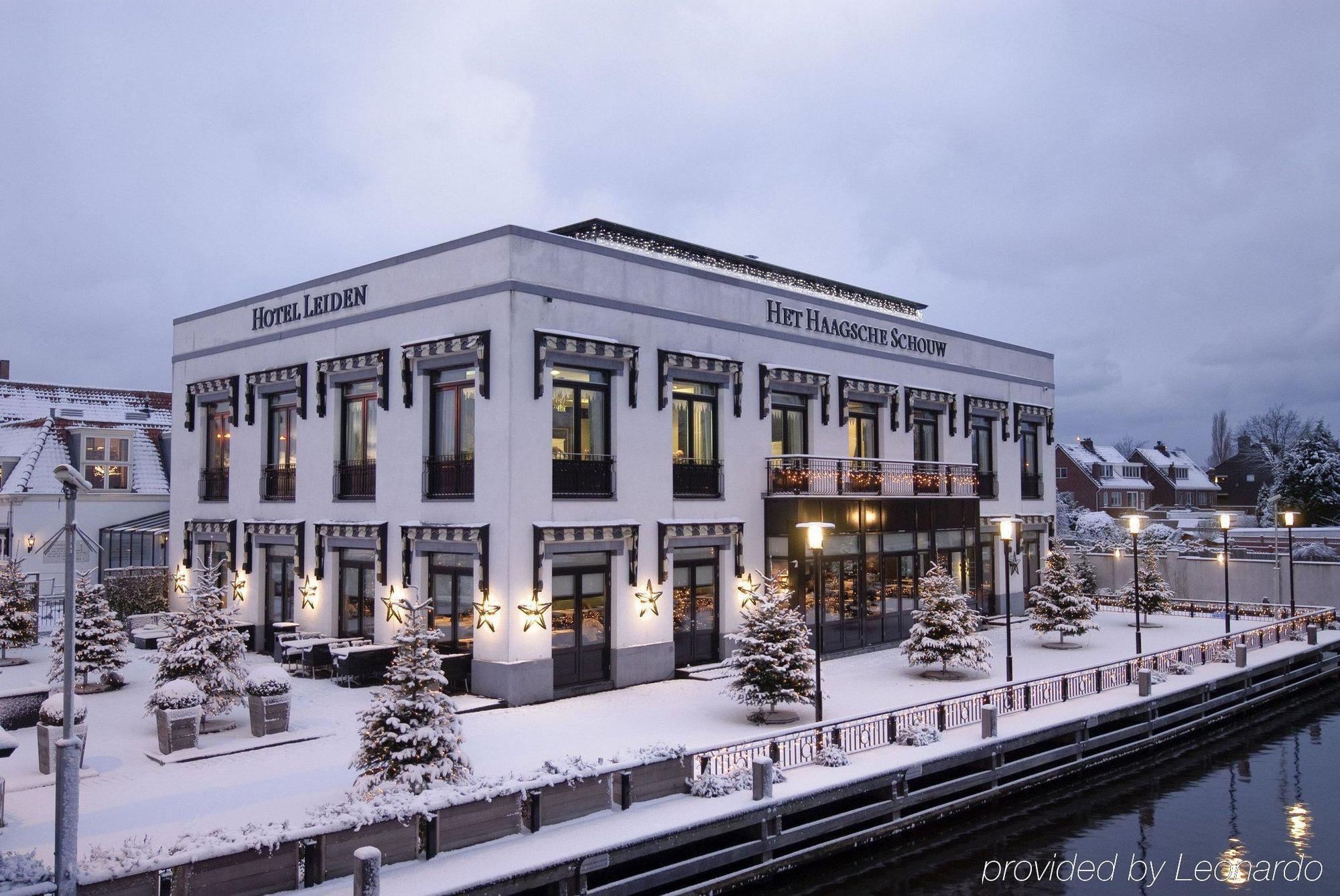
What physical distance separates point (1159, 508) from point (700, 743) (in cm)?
8065

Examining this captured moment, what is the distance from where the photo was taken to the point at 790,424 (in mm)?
29188

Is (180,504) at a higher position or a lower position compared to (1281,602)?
higher

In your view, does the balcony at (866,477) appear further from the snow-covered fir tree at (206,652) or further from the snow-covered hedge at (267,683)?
the snow-covered fir tree at (206,652)

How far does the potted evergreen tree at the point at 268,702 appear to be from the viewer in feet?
59.8

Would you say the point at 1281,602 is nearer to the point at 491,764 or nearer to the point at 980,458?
the point at 980,458

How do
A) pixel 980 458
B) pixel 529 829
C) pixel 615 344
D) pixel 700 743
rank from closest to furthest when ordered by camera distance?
pixel 529 829 → pixel 700 743 → pixel 615 344 → pixel 980 458

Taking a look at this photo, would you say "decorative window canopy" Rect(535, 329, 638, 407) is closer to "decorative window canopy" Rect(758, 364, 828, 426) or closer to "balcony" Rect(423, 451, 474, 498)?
"balcony" Rect(423, 451, 474, 498)

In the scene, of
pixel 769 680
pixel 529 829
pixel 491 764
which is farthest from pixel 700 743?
pixel 529 829

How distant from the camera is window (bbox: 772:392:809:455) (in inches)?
1128

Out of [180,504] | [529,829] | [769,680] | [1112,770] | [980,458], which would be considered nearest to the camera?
[529,829]

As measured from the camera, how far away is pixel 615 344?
23.5 meters

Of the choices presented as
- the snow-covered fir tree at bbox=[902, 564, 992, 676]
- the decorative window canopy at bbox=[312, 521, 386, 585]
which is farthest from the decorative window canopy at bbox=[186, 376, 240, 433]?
the snow-covered fir tree at bbox=[902, 564, 992, 676]

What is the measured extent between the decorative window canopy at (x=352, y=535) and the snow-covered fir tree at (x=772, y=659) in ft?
30.9

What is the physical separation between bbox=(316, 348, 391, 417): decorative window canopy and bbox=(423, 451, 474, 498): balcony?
93.2 inches
